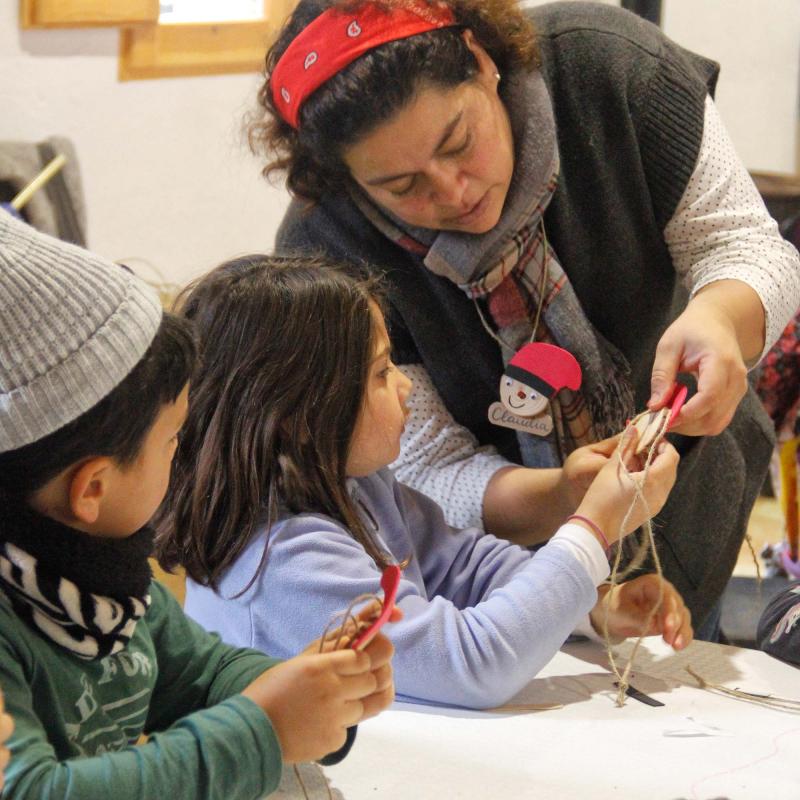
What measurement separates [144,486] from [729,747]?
0.54 meters

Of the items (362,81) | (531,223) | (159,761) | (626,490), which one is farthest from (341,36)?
(159,761)

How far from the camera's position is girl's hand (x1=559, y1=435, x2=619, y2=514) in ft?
4.13

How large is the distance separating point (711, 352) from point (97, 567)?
0.66m

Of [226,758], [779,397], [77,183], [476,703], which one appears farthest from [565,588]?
[77,183]

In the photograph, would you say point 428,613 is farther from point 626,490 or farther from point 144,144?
point 144,144

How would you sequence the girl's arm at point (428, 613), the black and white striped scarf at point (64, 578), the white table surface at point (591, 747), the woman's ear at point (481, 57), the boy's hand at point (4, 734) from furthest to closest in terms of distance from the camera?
the woman's ear at point (481, 57) → the girl's arm at point (428, 613) → the white table surface at point (591, 747) → the black and white striped scarf at point (64, 578) → the boy's hand at point (4, 734)

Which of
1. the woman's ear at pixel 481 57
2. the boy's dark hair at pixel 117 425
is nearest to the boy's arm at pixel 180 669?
the boy's dark hair at pixel 117 425

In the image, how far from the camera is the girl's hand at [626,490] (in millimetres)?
1149

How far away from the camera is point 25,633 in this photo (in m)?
0.77

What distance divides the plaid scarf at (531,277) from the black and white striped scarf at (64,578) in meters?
0.62

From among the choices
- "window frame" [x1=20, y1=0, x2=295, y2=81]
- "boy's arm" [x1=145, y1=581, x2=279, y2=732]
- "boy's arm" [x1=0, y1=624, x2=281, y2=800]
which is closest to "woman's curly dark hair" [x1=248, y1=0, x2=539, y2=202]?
"boy's arm" [x1=145, y1=581, x2=279, y2=732]

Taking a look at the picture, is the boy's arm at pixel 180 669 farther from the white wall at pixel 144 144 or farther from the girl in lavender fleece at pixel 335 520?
the white wall at pixel 144 144

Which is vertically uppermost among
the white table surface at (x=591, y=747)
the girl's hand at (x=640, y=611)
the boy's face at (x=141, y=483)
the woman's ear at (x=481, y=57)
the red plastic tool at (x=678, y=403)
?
the woman's ear at (x=481, y=57)

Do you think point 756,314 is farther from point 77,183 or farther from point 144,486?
point 77,183
